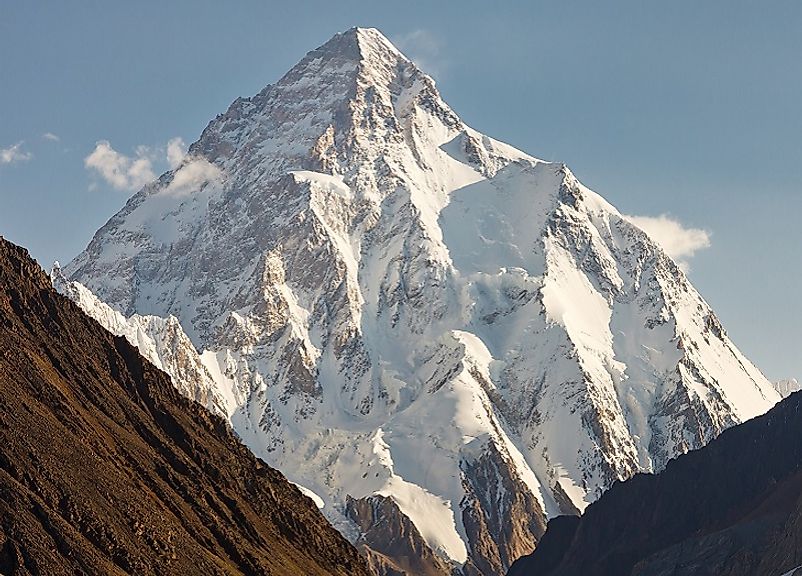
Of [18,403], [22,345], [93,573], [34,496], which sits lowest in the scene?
[93,573]

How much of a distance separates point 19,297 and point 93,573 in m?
51.5

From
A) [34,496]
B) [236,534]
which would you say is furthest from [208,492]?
[34,496]

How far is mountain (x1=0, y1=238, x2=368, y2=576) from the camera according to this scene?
149000mm

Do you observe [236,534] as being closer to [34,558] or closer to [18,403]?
[18,403]

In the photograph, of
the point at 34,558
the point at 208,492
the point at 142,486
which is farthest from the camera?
the point at 208,492

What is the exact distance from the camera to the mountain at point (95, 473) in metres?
149

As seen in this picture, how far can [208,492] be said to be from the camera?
617 ft

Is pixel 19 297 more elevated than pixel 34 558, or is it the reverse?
pixel 19 297

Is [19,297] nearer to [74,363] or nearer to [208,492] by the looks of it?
[74,363]

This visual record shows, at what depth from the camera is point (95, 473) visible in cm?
16325

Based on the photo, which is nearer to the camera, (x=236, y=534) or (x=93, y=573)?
(x=93, y=573)

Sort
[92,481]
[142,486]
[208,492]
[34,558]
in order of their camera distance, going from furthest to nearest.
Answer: [208,492] → [142,486] → [92,481] → [34,558]

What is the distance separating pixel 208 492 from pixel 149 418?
12.9 meters

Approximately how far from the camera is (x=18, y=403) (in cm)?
16375
